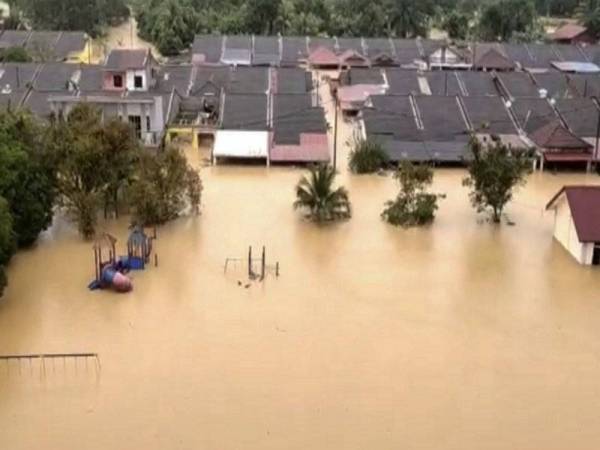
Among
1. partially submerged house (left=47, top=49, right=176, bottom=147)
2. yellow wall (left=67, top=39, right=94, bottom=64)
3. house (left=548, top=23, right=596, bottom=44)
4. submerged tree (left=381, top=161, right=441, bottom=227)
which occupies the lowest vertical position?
submerged tree (left=381, top=161, right=441, bottom=227)

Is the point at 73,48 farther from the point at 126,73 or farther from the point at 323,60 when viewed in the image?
the point at 323,60

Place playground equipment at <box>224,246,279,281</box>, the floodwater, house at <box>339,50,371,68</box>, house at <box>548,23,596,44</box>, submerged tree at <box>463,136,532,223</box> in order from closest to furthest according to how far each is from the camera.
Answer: the floodwater, playground equipment at <box>224,246,279,281</box>, submerged tree at <box>463,136,532,223</box>, house at <box>339,50,371,68</box>, house at <box>548,23,596,44</box>

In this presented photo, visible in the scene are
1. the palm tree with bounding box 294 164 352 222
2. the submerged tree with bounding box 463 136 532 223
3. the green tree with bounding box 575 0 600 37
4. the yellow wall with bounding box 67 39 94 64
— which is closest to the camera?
the submerged tree with bounding box 463 136 532 223

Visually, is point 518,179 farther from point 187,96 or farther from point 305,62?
point 305,62

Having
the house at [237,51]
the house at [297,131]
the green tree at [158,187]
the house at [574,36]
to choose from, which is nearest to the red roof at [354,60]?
the house at [237,51]

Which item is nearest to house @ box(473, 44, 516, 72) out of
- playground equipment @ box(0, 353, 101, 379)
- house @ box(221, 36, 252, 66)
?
house @ box(221, 36, 252, 66)

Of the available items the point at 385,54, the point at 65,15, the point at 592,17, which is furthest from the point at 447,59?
the point at 65,15

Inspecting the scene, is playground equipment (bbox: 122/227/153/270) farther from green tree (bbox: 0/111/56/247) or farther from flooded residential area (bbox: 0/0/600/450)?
green tree (bbox: 0/111/56/247)

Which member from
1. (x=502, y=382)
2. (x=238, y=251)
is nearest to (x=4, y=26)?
(x=238, y=251)
